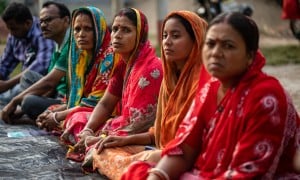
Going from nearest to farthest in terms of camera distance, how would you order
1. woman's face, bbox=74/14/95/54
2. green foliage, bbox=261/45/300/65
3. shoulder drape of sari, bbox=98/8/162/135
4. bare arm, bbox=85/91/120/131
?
1. shoulder drape of sari, bbox=98/8/162/135
2. bare arm, bbox=85/91/120/131
3. woman's face, bbox=74/14/95/54
4. green foliage, bbox=261/45/300/65

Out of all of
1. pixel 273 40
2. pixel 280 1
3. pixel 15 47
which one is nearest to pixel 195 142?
pixel 15 47

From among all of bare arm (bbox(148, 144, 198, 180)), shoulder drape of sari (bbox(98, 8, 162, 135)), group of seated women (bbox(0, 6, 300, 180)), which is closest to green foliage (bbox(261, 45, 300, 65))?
group of seated women (bbox(0, 6, 300, 180))

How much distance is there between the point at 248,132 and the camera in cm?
269

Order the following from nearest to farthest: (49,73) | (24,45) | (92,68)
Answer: (92,68) < (49,73) < (24,45)

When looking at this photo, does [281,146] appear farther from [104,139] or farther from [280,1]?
[280,1]

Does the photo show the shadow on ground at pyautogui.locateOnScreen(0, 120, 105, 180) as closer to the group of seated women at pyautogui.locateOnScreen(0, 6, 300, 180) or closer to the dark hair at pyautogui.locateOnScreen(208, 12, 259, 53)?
the group of seated women at pyautogui.locateOnScreen(0, 6, 300, 180)

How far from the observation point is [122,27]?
4250 mm

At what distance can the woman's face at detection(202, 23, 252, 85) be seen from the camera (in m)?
2.74

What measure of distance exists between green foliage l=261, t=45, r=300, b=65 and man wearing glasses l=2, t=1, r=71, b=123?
17.8 feet

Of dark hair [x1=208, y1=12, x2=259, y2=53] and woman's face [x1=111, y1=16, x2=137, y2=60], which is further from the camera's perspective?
woman's face [x1=111, y1=16, x2=137, y2=60]

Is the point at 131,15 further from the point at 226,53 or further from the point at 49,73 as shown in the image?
the point at 49,73

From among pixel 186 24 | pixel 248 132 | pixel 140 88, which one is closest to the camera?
pixel 248 132

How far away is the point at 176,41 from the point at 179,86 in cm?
27

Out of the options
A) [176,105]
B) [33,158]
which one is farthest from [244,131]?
[33,158]
